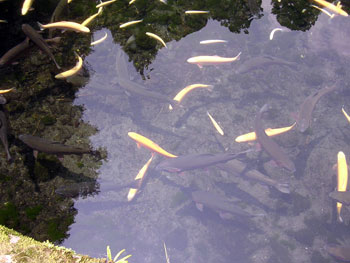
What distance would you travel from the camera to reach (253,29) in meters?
6.91

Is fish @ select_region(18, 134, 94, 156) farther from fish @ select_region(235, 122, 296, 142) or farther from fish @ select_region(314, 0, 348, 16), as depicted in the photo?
fish @ select_region(314, 0, 348, 16)

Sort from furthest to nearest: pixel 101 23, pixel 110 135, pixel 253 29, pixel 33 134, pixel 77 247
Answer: pixel 253 29 < pixel 110 135 < pixel 77 247 < pixel 101 23 < pixel 33 134

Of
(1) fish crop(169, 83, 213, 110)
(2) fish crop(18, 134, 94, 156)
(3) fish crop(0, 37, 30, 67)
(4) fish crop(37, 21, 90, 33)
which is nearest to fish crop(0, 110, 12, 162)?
(2) fish crop(18, 134, 94, 156)

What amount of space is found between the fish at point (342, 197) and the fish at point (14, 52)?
5584 mm

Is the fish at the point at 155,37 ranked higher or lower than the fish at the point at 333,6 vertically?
lower

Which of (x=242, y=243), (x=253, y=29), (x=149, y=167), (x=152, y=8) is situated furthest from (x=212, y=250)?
(x=253, y=29)

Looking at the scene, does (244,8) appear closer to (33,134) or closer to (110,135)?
(110,135)

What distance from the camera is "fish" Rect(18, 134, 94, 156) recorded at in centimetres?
298

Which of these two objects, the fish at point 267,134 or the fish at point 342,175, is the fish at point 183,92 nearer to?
the fish at point 267,134

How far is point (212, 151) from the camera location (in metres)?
5.94

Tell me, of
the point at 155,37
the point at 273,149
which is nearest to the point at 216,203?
A: the point at 273,149

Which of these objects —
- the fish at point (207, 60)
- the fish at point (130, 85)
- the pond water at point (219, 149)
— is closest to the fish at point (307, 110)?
the pond water at point (219, 149)

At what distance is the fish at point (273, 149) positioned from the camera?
555 centimetres

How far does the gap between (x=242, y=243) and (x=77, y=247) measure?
3.28 meters
